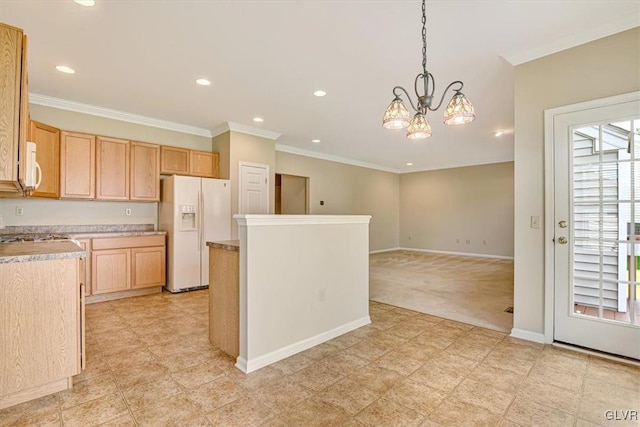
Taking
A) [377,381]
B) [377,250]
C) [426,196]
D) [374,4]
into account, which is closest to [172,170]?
[374,4]

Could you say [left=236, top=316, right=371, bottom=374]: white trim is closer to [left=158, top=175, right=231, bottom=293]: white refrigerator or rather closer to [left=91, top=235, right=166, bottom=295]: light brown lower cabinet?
[left=158, top=175, right=231, bottom=293]: white refrigerator

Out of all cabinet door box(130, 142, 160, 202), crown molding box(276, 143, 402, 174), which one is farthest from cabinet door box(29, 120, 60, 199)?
crown molding box(276, 143, 402, 174)

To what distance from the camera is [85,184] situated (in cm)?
408

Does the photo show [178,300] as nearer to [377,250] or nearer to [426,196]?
[377,250]

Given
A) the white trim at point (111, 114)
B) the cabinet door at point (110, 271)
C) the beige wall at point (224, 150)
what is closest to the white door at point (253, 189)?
the beige wall at point (224, 150)

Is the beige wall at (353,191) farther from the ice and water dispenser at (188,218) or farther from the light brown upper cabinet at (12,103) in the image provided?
the light brown upper cabinet at (12,103)

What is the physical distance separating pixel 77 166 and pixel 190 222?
158 cm

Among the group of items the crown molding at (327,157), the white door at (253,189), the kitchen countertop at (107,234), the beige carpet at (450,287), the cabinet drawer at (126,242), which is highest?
the crown molding at (327,157)

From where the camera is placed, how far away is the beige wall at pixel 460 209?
7.92 m

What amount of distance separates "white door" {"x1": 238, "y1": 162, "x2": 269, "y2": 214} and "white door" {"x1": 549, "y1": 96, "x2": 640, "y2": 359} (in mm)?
4188

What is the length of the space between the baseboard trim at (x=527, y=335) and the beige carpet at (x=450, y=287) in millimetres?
193

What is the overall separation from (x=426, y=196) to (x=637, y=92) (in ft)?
23.1

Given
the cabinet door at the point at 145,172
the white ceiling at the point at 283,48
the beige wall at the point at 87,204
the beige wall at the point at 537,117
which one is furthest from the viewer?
A: the cabinet door at the point at 145,172

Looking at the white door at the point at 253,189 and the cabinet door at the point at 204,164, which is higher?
the cabinet door at the point at 204,164
